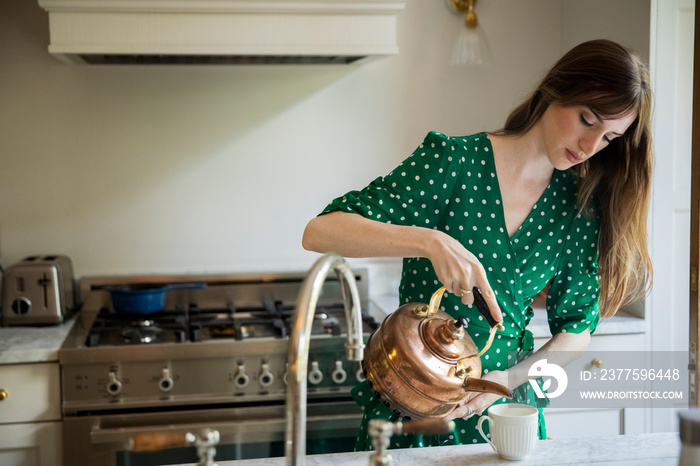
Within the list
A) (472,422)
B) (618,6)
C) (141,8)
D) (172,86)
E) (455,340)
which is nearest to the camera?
(455,340)

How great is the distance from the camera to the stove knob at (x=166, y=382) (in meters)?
2.05

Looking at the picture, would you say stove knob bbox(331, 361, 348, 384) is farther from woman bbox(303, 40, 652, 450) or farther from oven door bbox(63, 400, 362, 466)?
woman bbox(303, 40, 652, 450)

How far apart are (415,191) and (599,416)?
1344mm

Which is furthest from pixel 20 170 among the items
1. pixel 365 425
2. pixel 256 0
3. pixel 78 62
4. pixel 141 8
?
pixel 365 425

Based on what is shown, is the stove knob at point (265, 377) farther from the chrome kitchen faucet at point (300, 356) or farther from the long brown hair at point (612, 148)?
the chrome kitchen faucet at point (300, 356)

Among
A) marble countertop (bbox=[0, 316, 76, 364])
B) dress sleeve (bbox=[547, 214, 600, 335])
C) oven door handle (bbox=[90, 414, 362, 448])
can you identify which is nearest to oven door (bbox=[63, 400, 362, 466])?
oven door handle (bbox=[90, 414, 362, 448])

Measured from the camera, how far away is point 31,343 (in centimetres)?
204

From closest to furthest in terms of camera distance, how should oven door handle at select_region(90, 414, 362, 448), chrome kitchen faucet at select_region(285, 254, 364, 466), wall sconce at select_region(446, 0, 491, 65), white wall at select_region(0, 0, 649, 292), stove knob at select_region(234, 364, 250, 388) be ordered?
1. chrome kitchen faucet at select_region(285, 254, 364, 466)
2. oven door handle at select_region(90, 414, 362, 448)
3. stove knob at select_region(234, 364, 250, 388)
4. white wall at select_region(0, 0, 649, 292)
5. wall sconce at select_region(446, 0, 491, 65)

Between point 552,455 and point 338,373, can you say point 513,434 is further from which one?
point 338,373

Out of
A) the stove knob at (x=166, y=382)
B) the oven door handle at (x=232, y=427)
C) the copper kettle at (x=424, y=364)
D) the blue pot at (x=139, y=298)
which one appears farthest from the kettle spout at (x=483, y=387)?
the blue pot at (x=139, y=298)

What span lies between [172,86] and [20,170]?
58 cm

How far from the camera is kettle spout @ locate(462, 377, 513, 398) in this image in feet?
3.38

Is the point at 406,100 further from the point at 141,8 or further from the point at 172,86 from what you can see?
the point at 141,8

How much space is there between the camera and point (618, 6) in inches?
92.7
